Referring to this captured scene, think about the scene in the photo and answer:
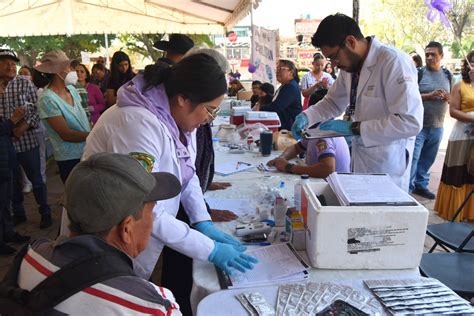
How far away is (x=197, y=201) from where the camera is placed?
1.66m

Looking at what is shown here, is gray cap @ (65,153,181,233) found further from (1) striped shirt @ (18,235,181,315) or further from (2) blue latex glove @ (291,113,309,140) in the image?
(2) blue latex glove @ (291,113,309,140)

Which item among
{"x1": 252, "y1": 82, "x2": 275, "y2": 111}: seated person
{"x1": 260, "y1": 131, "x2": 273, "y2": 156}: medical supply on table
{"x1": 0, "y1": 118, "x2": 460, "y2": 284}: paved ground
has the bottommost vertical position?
{"x1": 0, "y1": 118, "x2": 460, "y2": 284}: paved ground

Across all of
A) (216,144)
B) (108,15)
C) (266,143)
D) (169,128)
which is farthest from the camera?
(108,15)

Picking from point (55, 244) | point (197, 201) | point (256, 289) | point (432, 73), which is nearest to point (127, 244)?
point (55, 244)

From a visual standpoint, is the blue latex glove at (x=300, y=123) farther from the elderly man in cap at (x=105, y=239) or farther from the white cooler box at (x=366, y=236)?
the elderly man in cap at (x=105, y=239)

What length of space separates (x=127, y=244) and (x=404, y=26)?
2365 centimetres

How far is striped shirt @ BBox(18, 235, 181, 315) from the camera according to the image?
727mm

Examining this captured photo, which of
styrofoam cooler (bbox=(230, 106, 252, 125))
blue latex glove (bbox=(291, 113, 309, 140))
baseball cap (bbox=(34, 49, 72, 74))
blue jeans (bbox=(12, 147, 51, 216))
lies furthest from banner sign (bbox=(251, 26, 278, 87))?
blue jeans (bbox=(12, 147, 51, 216))

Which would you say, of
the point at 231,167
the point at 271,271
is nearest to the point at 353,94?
the point at 231,167

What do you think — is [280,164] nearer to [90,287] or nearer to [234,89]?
[90,287]

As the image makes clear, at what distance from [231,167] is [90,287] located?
1988 mm

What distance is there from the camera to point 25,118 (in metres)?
3.08

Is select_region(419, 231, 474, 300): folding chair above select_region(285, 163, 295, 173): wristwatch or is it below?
below

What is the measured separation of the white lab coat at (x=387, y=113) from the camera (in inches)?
76.0
